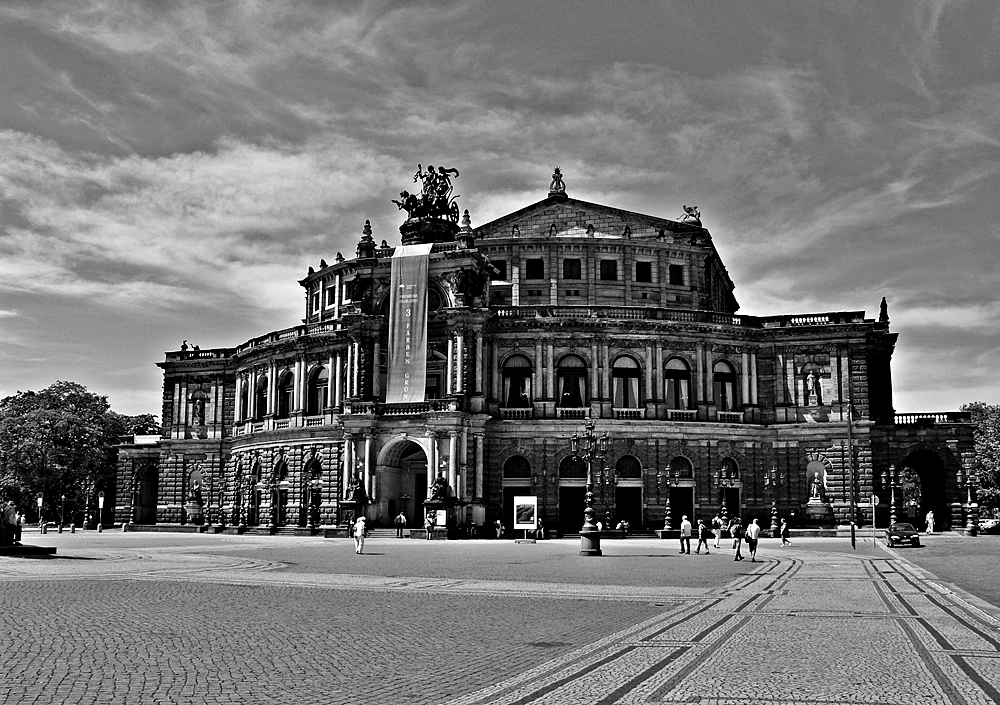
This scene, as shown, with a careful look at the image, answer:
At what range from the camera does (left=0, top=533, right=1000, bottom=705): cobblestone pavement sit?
1233 centimetres

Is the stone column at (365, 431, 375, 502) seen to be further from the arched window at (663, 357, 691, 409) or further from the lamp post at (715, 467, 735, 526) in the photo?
the lamp post at (715, 467, 735, 526)

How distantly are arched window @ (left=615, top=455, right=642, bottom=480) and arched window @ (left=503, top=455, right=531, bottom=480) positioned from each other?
6432mm

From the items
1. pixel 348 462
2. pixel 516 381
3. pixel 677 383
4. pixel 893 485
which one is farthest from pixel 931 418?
pixel 348 462

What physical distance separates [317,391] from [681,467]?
93.6ft

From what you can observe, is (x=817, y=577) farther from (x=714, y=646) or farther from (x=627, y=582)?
(x=714, y=646)

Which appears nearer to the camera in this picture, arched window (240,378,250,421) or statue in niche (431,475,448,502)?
statue in niche (431,475,448,502)

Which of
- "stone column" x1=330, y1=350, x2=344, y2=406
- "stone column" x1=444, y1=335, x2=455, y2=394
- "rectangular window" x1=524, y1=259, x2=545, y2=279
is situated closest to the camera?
"stone column" x1=444, y1=335, x2=455, y2=394

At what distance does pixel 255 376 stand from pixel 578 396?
1136 inches

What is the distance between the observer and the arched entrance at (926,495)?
2842 inches

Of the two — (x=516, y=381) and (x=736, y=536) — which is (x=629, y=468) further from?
(x=736, y=536)

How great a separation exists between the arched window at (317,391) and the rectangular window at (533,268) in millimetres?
17673

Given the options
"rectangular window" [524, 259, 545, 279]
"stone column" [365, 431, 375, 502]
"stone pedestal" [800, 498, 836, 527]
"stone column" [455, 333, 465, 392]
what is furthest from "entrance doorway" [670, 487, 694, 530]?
"rectangular window" [524, 259, 545, 279]

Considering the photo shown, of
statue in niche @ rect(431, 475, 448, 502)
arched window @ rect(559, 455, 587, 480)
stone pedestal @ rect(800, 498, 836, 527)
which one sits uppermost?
arched window @ rect(559, 455, 587, 480)

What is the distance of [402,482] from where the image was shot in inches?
2958
